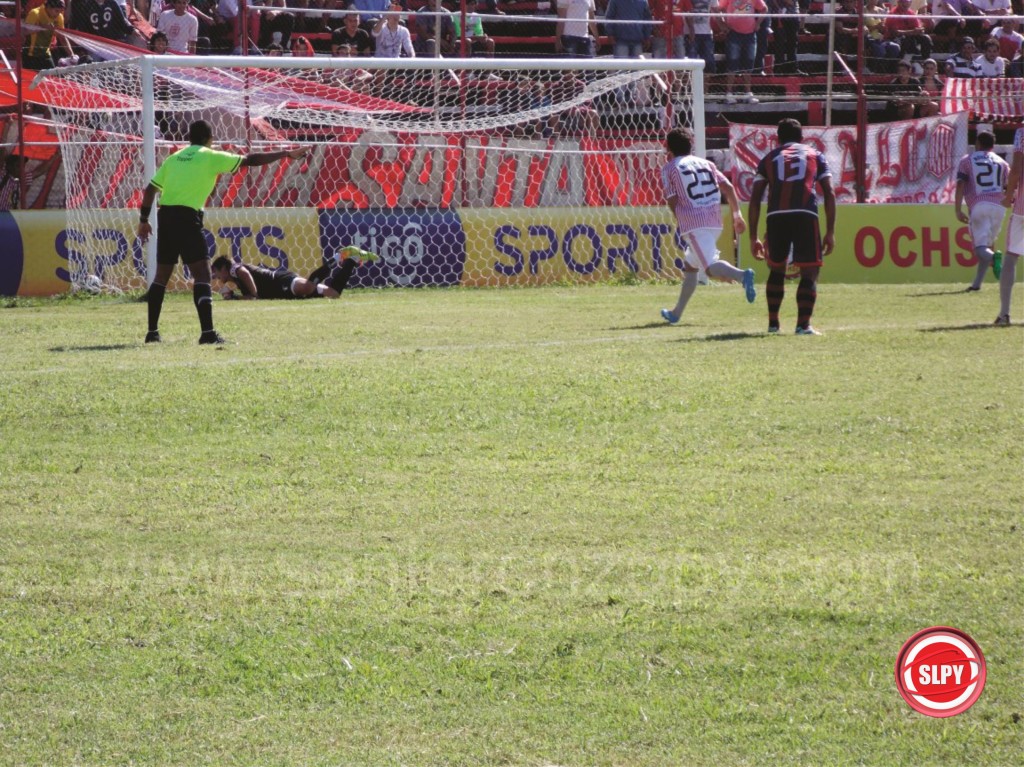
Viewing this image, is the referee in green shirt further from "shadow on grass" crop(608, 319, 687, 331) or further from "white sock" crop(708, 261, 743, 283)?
"white sock" crop(708, 261, 743, 283)

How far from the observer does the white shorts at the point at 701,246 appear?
1520cm

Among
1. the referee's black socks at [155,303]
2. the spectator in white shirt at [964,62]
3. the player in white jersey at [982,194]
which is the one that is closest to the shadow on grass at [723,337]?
the referee's black socks at [155,303]

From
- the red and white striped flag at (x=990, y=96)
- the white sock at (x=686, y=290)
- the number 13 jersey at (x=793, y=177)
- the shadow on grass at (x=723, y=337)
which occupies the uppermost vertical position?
the red and white striped flag at (x=990, y=96)

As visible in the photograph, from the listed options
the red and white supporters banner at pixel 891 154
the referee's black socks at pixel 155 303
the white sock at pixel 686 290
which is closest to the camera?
the referee's black socks at pixel 155 303

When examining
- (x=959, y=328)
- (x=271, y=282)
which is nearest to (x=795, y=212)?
(x=959, y=328)

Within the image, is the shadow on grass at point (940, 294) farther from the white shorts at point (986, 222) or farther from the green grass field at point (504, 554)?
the green grass field at point (504, 554)

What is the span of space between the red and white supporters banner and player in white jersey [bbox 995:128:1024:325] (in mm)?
8262

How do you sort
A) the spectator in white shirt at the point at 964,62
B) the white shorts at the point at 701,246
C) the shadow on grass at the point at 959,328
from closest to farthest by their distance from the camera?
the shadow on grass at the point at 959,328
the white shorts at the point at 701,246
the spectator in white shirt at the point at 964,62

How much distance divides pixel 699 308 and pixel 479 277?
15.9ft

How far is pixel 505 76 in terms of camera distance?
22.6m

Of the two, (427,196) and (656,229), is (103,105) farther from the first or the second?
(656,229)

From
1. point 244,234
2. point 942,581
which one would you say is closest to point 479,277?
point 244,234

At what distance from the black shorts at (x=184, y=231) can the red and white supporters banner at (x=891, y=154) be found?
1110cm

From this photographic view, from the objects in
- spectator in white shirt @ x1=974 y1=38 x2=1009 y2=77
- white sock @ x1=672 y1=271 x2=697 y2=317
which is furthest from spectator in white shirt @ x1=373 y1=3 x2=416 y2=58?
spectator in white shirt @ x1=974 y1=38 x2=1009 y2=77
